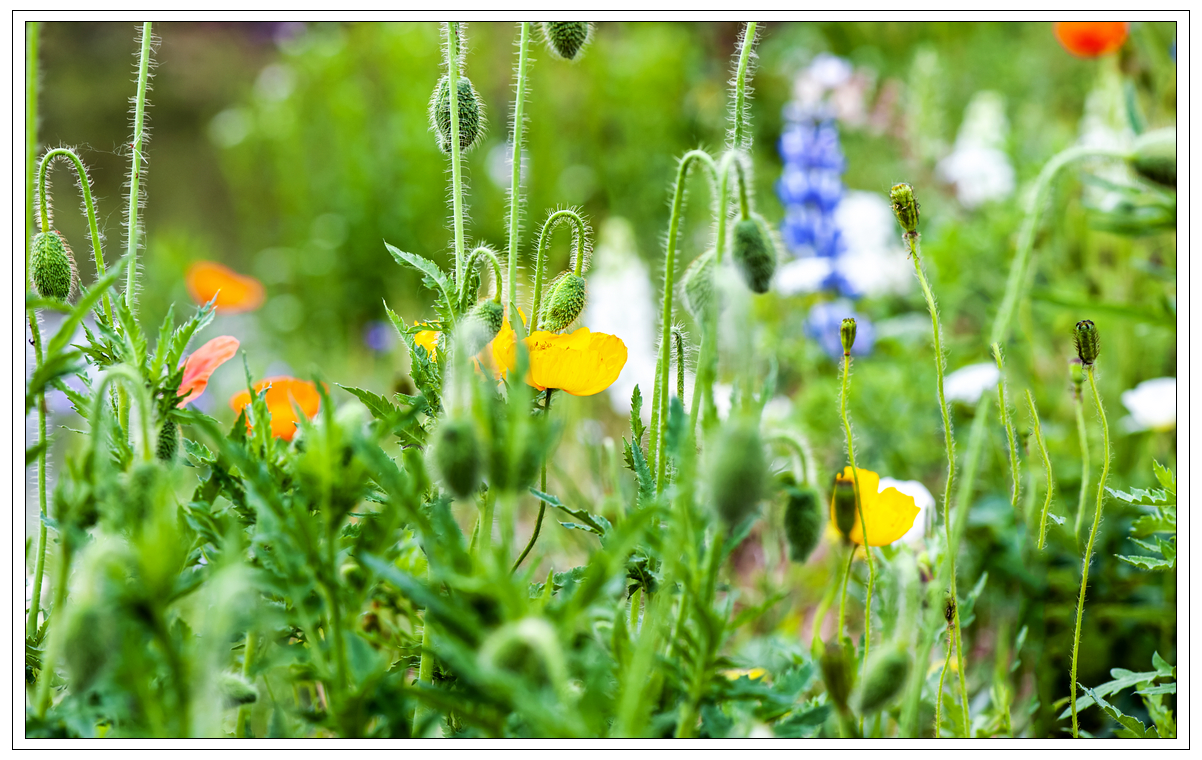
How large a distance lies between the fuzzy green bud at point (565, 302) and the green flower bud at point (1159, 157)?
0.30 m

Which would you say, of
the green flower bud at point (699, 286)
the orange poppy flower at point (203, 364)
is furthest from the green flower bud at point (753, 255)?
the orange poppy flower at point (203, 364)

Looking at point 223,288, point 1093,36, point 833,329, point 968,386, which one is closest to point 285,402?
point 968,386

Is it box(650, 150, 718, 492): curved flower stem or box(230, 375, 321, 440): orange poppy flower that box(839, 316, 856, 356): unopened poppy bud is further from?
box(230, 375, 321, 440): orange poppy flower

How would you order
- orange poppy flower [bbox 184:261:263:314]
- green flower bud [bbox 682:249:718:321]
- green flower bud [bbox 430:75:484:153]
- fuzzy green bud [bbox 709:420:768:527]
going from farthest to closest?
orange poppy flower [bbox 184:261:263:314] < green flower bud [bbox 430:75:484:153] < green flower bud [bbox 682:249:718:321] < fuzzy green bud [bbox 709:420:768:527]

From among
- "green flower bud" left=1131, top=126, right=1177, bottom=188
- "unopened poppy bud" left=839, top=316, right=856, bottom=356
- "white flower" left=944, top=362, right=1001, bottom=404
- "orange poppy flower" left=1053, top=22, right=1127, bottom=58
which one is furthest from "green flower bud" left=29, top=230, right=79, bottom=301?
"orange poppy flower" left=1053, top=22, right=1127, bottom=58

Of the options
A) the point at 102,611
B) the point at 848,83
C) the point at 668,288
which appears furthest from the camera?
the point at 848,83

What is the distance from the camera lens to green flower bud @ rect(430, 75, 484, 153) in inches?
23.5

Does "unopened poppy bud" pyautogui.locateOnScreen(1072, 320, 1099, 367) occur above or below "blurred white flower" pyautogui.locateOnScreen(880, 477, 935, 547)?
above

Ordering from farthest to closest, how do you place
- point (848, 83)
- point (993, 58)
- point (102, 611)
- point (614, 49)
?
1. point (614, 49)
2. point (993, 58)
3. point (848, 83)
4. point (102, 611)

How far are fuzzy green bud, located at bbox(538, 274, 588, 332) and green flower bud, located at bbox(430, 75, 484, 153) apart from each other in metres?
0.12
